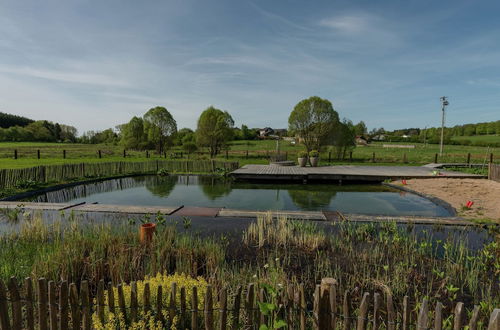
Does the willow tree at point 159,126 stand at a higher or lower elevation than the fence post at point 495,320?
higher

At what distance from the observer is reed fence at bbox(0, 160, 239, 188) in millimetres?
10617

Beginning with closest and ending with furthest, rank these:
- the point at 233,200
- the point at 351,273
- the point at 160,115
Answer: the point at 351,273
the point at 233,200
the point at 160,115

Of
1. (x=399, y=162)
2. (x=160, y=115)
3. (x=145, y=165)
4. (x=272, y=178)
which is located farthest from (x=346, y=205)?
(x=160, y=115)

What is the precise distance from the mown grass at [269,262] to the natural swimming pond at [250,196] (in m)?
4.09

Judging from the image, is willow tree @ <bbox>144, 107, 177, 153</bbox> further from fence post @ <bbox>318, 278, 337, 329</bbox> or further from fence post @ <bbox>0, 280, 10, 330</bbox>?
fence post @ <bbox>318, 278, 337, 329</bbox>

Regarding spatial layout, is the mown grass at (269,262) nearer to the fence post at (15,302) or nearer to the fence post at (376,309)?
the fence post at (15,302)

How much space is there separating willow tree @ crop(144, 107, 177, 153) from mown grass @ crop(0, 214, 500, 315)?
26.3 m

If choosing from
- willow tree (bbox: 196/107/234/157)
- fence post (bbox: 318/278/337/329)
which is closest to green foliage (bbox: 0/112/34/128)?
willow tree (bbox: 196/107/234/157)

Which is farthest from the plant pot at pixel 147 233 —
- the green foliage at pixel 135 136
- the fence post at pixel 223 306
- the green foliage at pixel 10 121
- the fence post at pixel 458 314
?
the green foliage at pixel 10 121

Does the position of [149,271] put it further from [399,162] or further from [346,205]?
[399,162]

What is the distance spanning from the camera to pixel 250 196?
Result: 37.4ft

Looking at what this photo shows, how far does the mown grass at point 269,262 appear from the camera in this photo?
11.1 ft

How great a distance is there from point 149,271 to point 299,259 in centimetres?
222

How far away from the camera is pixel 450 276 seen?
12.3 feet
